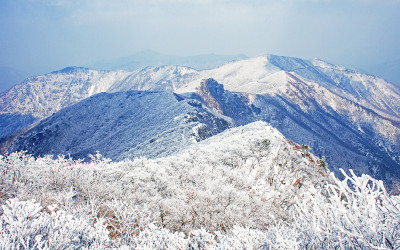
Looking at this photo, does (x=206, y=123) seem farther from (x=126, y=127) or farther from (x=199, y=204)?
(x=199, y=204)

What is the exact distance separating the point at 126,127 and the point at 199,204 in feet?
148

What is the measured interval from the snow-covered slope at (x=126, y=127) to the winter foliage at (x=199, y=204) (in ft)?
46.0

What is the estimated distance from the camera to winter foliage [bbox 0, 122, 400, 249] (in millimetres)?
5100

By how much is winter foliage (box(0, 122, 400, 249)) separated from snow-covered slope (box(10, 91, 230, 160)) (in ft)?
46.0

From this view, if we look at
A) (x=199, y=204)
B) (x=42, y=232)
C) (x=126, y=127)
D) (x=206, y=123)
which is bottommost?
(x=126, y=127)

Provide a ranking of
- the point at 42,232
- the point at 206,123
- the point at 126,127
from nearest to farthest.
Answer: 1. the point at 42,232
2. the point at 206,123
3. the point at 126,127

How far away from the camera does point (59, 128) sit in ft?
205

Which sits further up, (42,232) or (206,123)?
(42,232)

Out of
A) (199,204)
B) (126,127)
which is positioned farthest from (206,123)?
(199,204)

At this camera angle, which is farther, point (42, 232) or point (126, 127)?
point (126, 127)

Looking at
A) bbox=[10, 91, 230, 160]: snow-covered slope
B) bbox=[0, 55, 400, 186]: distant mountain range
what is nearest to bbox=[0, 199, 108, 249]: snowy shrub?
bbox=[0, 55, 400, 186]: distant mountain range

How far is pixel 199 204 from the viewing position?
37.0 ft

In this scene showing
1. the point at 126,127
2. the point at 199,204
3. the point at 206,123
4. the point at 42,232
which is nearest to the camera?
the point at 42,232

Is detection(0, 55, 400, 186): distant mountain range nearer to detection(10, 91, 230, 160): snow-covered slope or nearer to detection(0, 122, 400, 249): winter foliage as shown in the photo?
detection(10, 91, 230, 160): snow-covered slope
